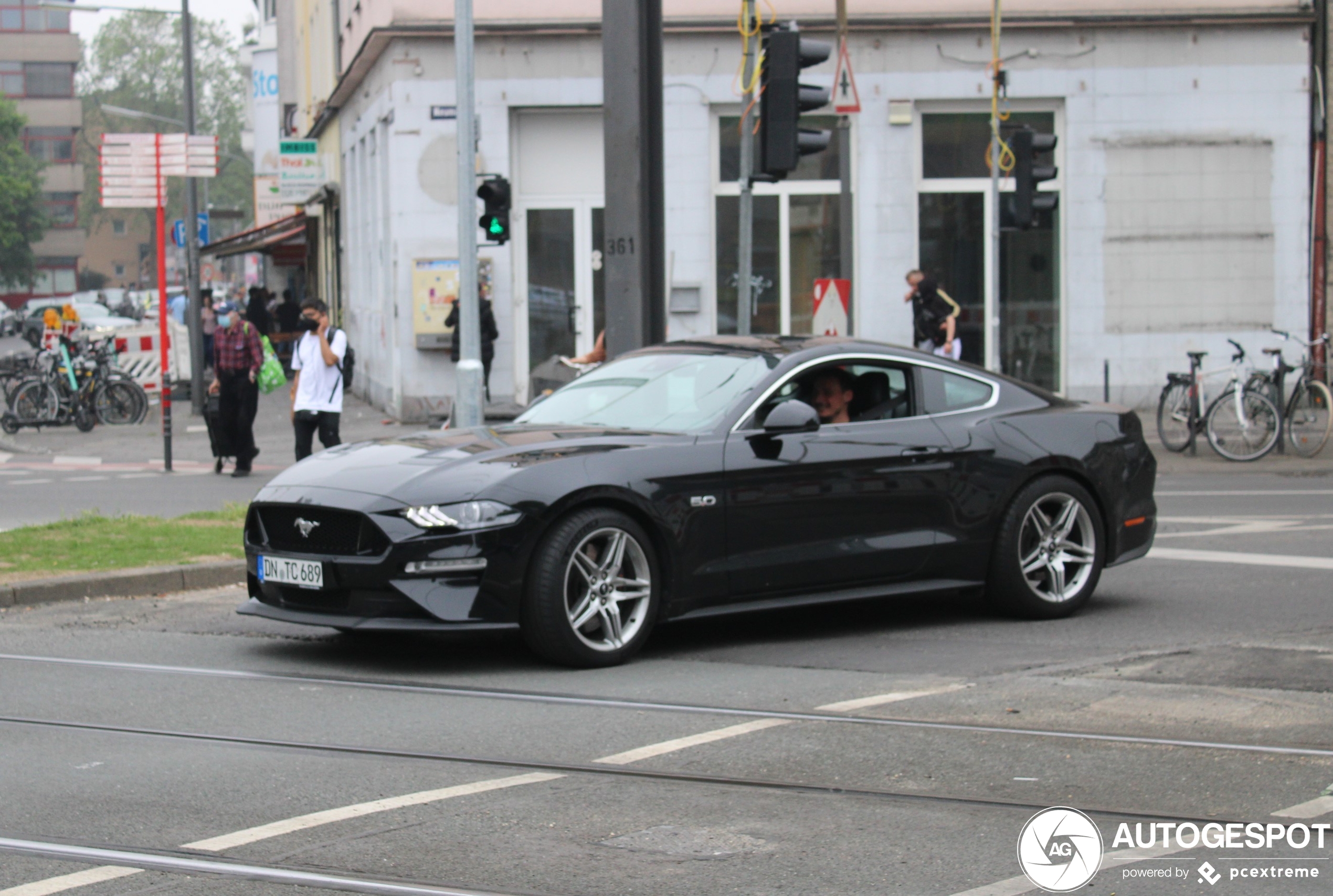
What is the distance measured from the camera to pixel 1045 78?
959 inches

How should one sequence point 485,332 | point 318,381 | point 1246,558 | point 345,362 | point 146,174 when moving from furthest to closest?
point 485,332
point 146,174
point 345,362
point 318,381
point 1246,558

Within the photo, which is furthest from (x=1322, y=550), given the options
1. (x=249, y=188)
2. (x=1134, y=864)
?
(x=249, y=188)

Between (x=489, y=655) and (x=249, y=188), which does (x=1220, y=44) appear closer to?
(x=489, y=655)

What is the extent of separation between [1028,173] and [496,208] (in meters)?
6.90

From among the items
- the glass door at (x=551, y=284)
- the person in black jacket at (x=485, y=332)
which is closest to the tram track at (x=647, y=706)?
the person in black jacket at (x=485, y=332)

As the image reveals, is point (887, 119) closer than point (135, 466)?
No

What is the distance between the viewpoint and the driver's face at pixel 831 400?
28.2 ft

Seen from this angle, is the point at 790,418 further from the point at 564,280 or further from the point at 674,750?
the point at 564,280

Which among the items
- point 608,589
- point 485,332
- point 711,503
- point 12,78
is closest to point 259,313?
point 485,332

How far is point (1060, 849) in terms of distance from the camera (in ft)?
15.7

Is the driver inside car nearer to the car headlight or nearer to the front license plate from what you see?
the car headlight

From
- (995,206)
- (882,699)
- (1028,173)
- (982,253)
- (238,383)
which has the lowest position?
(882,699)

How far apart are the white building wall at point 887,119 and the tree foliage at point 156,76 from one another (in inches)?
4253

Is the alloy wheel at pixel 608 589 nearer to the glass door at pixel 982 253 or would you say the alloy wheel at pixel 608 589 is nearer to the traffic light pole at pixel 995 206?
the traffic light pole at pixel 995 206
